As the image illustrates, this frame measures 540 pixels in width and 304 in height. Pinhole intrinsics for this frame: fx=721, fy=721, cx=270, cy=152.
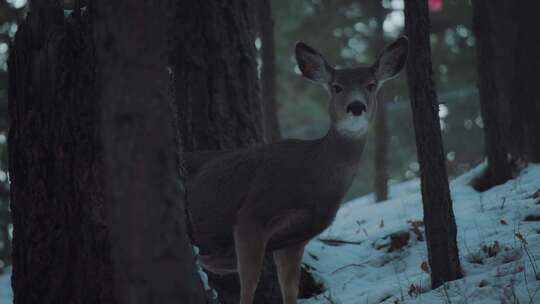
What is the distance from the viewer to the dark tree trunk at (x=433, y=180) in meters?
5.49

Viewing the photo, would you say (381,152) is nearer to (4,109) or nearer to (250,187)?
(250,187)

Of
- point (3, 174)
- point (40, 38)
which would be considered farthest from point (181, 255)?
point (3, 174)

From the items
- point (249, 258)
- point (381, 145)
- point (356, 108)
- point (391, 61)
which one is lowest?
point (249, 258)

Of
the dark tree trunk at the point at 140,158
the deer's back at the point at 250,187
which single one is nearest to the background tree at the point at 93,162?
the dark tree trunk at the point at 140,158

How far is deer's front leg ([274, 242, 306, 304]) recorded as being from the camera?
600cm

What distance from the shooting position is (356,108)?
5672 mm

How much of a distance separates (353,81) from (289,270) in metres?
1.67

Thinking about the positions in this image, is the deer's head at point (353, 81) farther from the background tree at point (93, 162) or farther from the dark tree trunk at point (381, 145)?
the dark tree trunk at point (381, 145)

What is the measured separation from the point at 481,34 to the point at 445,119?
824 inches

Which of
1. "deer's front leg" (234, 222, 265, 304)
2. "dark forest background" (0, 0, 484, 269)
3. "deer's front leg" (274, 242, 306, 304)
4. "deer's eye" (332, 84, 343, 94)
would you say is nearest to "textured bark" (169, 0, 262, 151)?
"deer's eye" (332, 84, 343, 94)

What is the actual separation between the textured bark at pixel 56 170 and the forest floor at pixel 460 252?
2.32 m

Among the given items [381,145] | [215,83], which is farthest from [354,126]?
[381,145]

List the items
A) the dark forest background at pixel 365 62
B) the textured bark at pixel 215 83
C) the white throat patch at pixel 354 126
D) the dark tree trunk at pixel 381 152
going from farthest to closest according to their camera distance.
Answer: the dark forest background at pixel 365 62 → the dark tree trunk at pixel 381 152 → the textured bark at pixel 215 83 → the white throat patch at pixel 354 126

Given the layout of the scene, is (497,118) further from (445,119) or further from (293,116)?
(293,116)
